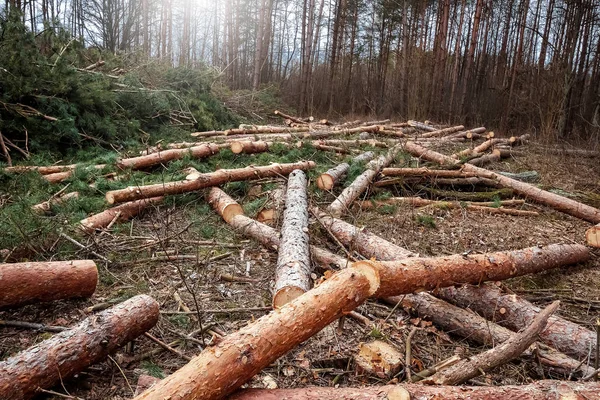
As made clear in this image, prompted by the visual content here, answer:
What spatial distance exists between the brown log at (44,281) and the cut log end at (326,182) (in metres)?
3.68

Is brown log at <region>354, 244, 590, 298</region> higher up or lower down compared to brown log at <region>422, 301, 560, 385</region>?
higher up

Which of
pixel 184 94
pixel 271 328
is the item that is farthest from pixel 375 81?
pixel 271 328

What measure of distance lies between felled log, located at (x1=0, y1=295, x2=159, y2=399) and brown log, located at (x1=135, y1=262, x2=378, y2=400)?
0.85 m

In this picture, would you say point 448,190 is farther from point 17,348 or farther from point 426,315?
point 17,348

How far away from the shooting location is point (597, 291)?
161 inches

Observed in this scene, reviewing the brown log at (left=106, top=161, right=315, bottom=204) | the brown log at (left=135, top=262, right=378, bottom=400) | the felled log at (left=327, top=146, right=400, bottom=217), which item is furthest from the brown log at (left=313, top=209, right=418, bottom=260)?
the brown log at (left=106, top=161, right=315, bottom=204)

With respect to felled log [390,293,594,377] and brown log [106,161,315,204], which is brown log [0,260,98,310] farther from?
felled log [390,293,594,377]

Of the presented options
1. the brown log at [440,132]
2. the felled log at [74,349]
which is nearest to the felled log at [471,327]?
the felled log at [74,349]

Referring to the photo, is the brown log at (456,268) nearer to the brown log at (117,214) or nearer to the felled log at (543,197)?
the felled log at (543,197)

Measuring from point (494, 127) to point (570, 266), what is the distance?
12.1 metres

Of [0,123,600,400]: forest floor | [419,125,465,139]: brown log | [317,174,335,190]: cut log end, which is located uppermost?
[419,125,465,139]: brown log

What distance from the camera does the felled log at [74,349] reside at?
85.6 inches

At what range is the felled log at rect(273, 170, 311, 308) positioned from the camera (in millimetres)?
3129

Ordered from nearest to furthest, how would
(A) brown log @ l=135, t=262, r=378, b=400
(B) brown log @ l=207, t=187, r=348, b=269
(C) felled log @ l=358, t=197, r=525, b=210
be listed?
(A) brown log @ l=135, t=262, r=378, b=400 < (B) brown log @ l=207, t=187, r=348, b=269 < (C) felled log @ l=358, t=197, r=525, b=210
